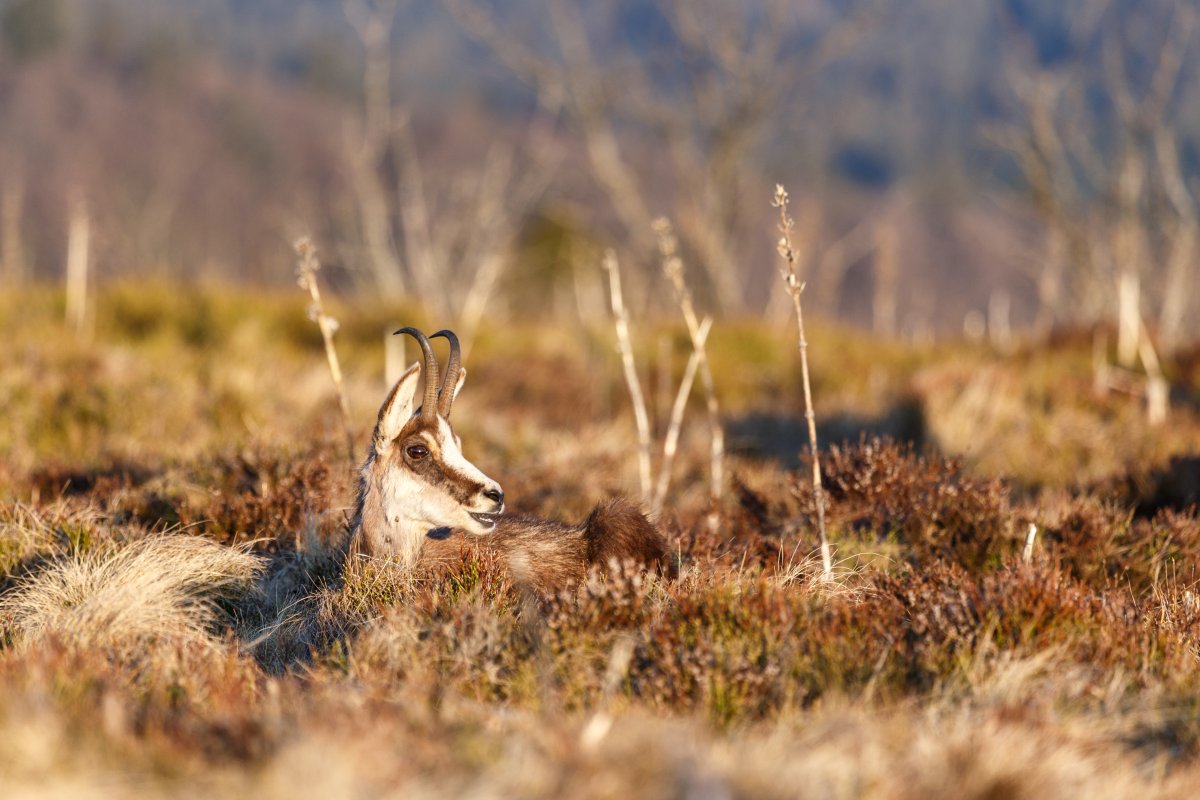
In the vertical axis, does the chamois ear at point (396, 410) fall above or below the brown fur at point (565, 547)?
above

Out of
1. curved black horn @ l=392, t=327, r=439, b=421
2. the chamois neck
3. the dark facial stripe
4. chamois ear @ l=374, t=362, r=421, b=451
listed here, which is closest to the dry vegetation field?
the chamois neck

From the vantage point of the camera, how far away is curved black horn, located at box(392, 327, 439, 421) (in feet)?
16.2

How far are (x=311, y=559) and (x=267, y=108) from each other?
89.5 m

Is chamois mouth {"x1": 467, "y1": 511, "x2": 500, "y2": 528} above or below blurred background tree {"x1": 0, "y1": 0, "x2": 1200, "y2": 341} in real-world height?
below

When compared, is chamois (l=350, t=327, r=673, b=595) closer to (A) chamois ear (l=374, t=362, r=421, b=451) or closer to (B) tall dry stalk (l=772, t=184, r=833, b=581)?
(A) chamois ear (l=374, t=362, r=421, b=451)

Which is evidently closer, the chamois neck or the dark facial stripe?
the dark facial stripe

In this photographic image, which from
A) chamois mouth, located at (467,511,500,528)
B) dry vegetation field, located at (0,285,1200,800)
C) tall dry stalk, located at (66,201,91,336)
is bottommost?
dry vegetation field, located at (0,285,1200,800)

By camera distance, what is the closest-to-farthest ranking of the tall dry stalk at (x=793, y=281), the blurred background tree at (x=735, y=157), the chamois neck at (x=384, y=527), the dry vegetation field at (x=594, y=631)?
the dry vegetation field at (x=594, y=631) < the tall dry stalk at (x=793, y=281) < the chamois neck at (x=384, y=527) < the blurred background tree at (x=735, y=157)

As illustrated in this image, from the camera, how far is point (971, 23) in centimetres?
10331

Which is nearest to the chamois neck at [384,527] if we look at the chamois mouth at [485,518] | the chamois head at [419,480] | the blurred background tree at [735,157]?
the chamois head at [419,480]

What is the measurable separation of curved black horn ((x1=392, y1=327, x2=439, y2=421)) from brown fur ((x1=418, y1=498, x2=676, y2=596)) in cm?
55

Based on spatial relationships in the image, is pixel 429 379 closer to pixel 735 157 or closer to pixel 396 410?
pixel 396 410

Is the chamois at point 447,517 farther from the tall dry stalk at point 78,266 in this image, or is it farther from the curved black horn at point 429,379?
the tall dry stalk at point 78,266

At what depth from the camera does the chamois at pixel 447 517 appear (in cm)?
484
